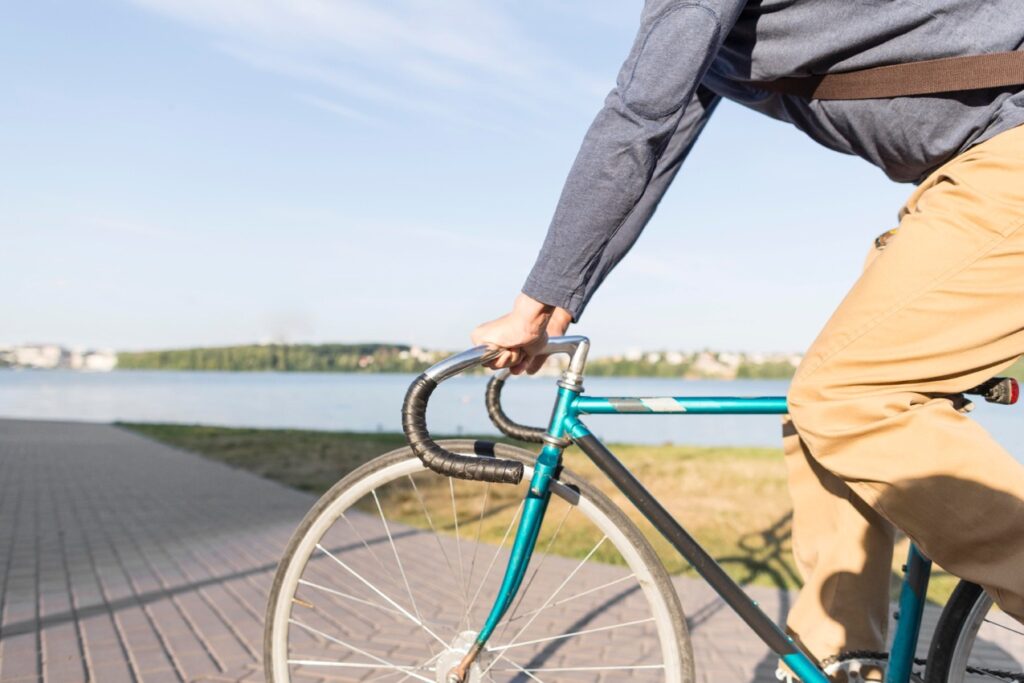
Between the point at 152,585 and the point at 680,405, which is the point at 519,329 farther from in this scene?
the point at 152,585

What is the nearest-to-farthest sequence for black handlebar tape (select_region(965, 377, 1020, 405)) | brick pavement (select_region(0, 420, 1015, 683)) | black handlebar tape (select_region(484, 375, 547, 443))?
black handlebar tape (select_region(965, 377, 1020, 405))
black handlebar tape (select_region(484, 375, 547, 443))
brick pavement (select_region(0, 420, 1015, 683))

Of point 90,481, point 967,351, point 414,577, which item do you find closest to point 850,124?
point 967,351

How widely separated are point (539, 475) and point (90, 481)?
921 cm

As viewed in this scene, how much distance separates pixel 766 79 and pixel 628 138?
1.31 ft

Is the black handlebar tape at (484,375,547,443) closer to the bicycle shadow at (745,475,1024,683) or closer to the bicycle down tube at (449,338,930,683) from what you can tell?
the bicycle down tube at (449,338,930,683)

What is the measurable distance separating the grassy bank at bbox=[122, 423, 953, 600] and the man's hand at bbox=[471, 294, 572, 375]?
3339mm

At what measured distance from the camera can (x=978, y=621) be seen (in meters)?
1.83

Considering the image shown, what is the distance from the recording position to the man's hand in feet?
5.57

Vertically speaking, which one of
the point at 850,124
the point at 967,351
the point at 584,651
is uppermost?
the point at 850,124

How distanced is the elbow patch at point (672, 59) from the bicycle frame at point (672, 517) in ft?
1.96

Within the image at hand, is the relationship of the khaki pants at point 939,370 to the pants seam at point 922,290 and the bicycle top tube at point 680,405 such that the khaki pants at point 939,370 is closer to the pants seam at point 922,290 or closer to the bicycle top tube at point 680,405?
the pants seam at point 922,290

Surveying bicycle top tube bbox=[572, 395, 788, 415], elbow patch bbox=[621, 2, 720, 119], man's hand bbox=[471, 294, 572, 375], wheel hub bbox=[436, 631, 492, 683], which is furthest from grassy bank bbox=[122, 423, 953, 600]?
elbow patch bbox=[621, 2, 720, 119]

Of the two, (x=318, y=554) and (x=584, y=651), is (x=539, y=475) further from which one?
(x=318, y=554)

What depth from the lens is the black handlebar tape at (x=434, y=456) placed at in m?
1.71
